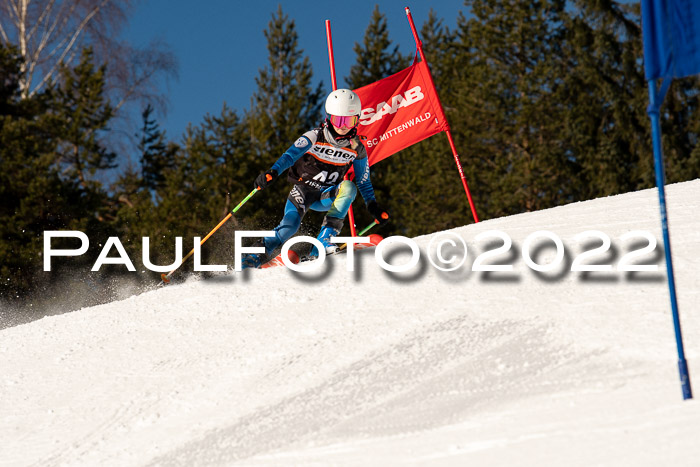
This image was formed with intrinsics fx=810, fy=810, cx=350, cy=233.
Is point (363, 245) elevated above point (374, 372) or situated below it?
above

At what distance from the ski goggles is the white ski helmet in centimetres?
5

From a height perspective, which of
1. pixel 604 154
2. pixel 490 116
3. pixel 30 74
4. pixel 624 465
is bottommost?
pixel 624 465

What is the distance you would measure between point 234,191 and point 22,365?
46.6ft

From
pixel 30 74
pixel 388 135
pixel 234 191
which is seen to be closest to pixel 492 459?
pixel 388 135

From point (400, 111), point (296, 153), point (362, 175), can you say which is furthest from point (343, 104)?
point (400, 111)

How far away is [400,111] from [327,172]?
246 cm

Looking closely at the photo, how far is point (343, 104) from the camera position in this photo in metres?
6.21

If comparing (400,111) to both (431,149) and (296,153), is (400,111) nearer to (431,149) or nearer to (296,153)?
(296,153)

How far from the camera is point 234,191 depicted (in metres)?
18.9

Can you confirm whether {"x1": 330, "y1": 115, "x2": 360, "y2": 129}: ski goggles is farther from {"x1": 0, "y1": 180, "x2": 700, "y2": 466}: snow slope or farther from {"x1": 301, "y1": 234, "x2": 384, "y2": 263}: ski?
{"x1": 0, "y1": 180, "x2": 700, "y2": 466}: snow slope

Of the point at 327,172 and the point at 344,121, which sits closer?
the point at 344,121

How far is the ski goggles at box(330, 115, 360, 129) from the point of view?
6.32m

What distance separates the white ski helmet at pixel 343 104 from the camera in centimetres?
621

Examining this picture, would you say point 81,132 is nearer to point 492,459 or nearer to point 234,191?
point 234,191
